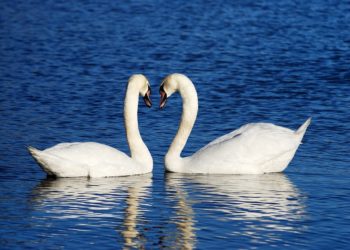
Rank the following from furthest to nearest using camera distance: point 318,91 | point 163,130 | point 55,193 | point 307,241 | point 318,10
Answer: point 318,10 → point 318,91 → point 163,130 → point 55,193 → point 307,241

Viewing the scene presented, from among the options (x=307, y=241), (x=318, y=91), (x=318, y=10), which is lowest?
(x=307, y=241)

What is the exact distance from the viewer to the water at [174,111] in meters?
11.1

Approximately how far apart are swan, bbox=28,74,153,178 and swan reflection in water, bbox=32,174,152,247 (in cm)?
11

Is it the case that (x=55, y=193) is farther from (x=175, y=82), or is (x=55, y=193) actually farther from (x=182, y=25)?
(x=182, y=25)

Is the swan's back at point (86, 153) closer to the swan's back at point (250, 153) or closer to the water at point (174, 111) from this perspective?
the water at point (174, 111)

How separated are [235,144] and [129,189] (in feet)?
5.52

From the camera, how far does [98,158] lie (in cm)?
1361

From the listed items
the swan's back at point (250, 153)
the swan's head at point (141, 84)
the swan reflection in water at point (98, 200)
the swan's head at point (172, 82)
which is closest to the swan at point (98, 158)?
the swan's head at point (141, 84)

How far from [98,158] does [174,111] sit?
4629mm

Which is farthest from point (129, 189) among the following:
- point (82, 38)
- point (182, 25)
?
point (182, 25)

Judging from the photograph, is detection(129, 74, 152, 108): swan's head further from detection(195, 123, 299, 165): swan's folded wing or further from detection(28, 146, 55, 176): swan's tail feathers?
detection(28, 146, 55, 176): swan's tail feathers

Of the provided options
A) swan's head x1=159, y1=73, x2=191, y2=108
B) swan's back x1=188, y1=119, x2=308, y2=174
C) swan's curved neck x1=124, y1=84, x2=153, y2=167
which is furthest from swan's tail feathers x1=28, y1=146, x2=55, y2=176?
swan's head x1=159, y1=73, x2=191, y2=108

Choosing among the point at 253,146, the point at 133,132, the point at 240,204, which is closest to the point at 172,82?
the point at 133,132

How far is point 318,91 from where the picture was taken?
65.3 ft
